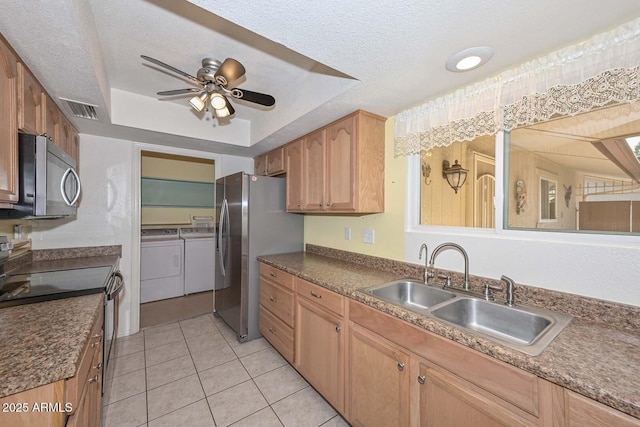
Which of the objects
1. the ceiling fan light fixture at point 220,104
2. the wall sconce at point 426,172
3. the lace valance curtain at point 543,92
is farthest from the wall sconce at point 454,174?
the ceiling fan light fixture at point 220,104

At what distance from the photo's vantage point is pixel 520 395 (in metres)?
0.85

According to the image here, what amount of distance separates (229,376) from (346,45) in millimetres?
2419

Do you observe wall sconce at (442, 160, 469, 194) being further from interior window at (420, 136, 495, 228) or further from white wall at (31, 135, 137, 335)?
white wall at (31, 135, 137, 335)

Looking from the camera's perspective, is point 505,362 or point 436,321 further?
point 436,321

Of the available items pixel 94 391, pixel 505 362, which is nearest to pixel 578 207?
pixel 505 362

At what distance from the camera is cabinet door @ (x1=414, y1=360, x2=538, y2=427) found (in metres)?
0.89

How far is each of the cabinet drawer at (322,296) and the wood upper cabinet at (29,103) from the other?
71.4 inches

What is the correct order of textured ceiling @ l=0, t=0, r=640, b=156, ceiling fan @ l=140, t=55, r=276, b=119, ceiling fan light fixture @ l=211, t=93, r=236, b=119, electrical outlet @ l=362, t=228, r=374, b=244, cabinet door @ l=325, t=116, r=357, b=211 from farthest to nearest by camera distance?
electrical outlet @ l=362, t=228, r=374, b=244 < cabinet door @ l=325, t=116, r=357, b=211 < ceiling fan light fixture @ l=211, t=93, r=236, b=119 < ceiling fan @ l=140, t=55, r=276, b=119 < textured ceiling @ l=0, t=0, r=640, b=156

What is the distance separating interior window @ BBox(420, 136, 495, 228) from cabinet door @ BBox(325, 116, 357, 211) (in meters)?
0.55

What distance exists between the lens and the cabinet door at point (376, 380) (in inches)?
48.3

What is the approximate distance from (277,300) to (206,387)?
80 cm

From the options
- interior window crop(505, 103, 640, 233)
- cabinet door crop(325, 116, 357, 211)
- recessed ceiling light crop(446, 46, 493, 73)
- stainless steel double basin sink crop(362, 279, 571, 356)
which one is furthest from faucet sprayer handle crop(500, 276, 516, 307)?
recessed ceiling light crop(446, 46, 493, 73)

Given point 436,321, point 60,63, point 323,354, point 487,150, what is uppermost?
point 60,63

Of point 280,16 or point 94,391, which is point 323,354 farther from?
point 280,16
